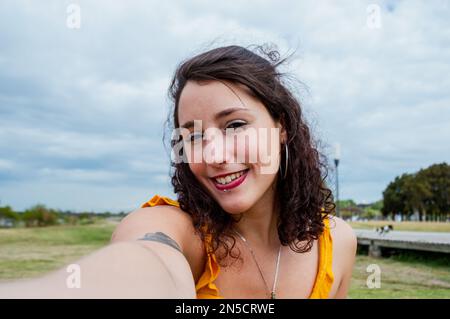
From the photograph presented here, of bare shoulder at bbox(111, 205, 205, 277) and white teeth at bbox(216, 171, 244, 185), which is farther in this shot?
white teeth at bbox(216, 171, 244, 185)

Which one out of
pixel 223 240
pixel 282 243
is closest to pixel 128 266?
pixel 223 240

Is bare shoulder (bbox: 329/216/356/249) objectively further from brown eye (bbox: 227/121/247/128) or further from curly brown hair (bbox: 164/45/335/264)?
brown eye (bbox: 227/121/247/128)

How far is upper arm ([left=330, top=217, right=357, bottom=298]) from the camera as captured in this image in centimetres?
260

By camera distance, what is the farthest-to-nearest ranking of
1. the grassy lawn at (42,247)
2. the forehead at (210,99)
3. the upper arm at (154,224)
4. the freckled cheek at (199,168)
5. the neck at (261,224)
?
the grassy lawn at (42,247) < the neck at (261,224) < the freckled cheek at (199,168) < the forehead at (210,99) < the upper arm at (154,224)

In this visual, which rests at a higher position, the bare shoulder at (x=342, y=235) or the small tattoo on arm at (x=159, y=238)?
the small tattoo on arm at (x=159, y=238)

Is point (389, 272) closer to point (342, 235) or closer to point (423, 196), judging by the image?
point (342, 235)

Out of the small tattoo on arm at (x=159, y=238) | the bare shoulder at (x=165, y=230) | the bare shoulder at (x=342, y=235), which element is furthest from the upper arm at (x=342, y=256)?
the small tattoo on arm at (x=159, y=238)

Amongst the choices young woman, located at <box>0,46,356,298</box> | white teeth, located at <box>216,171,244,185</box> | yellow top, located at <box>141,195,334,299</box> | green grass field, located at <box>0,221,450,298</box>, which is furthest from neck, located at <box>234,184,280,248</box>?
green grass field, located at <box>0,221,450,298</box>

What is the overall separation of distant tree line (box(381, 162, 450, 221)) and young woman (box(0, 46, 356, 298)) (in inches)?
2256

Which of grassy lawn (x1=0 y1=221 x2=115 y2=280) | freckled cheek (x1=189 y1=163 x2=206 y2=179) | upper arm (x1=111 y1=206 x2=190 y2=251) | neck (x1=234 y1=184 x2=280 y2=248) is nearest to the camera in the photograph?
upper arm (x1=111 y1=206 x2=190 y2=251)

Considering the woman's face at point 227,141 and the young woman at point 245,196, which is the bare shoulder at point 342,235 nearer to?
the young woman at point 245,196

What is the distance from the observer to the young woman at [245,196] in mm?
2109

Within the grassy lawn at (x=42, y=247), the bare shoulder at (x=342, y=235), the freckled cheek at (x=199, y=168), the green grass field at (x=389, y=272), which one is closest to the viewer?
the freckled cheek at (x=199, y=168)
